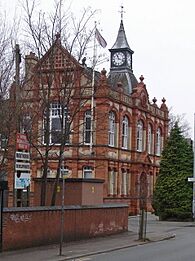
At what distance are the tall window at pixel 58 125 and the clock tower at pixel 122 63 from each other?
28.3 metres

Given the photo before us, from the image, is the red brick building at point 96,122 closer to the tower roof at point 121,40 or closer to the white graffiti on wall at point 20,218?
the tower roof at point 121,40

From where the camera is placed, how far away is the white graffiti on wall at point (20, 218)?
1958cm

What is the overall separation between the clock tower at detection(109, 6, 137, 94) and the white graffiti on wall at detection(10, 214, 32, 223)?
1417 inches

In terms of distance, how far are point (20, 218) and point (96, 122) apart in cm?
1813

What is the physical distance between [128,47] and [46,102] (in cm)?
3232

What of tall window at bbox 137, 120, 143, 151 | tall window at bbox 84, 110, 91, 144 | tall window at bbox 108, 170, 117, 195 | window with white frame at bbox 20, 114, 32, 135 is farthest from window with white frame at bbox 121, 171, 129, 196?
window with white frame at bbox 20, 114, 32, 135

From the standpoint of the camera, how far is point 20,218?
19969 millimetres

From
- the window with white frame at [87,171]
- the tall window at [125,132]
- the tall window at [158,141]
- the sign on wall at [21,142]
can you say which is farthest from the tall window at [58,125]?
the tall window at [158,141]

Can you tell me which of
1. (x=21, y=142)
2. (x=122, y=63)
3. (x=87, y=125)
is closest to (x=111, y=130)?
(x=87, y=125)

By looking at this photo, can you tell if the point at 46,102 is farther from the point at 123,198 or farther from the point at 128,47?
the point at 128,47

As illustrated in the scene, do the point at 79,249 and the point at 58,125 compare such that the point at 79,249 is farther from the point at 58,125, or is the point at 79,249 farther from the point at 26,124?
the point at 58,125

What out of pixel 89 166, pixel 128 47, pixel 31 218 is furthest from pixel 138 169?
pixel 31 218

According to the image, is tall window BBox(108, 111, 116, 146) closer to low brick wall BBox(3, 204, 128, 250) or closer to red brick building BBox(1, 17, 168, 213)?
red brick building BBox(1, 17, 168, 213)

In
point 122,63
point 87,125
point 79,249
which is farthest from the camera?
point 122,63
